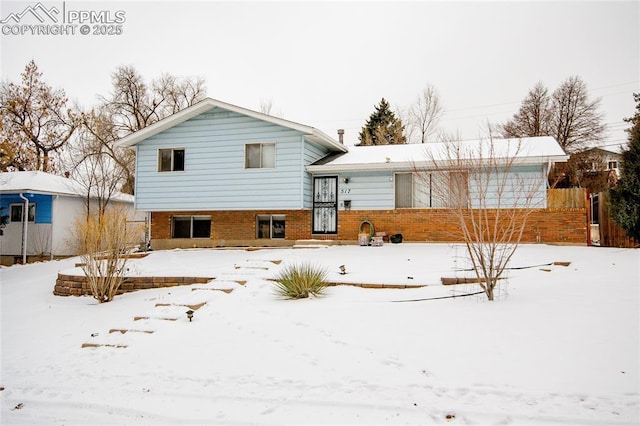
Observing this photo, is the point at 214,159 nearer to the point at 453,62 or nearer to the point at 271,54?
the point at 271,54

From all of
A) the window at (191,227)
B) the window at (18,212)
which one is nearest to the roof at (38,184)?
the window at (18,212)

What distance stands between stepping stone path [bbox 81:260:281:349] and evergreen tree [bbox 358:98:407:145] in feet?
79.6

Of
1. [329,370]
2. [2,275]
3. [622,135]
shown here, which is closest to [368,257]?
[329,370]

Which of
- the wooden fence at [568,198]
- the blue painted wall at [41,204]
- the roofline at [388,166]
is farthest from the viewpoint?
the blue painted wall at [41,204]

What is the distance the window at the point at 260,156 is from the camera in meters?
14.9

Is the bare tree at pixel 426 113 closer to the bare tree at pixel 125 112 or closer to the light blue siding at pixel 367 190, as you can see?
the bare tree at pixel 125 112

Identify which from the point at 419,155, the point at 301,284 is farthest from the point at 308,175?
the point at 301,284

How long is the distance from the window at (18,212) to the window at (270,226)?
10.8m

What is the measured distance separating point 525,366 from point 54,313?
914 cm

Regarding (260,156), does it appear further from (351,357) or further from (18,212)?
(18,212)

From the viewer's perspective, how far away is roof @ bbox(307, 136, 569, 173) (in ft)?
41.8

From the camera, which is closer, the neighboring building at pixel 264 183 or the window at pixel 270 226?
the neighboring building at pixel 264 183

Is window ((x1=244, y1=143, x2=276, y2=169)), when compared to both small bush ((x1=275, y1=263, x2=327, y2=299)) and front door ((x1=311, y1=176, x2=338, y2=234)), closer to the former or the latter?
front door ((x1=311, y1=176, x2=338, y2=234))

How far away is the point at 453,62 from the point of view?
69.7ft
